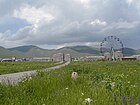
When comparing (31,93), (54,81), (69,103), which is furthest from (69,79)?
(69,103)

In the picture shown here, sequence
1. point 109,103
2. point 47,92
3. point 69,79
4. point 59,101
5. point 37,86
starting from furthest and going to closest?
1. point 69,79
2. point 37,86
3. point 47,92
4. point 59,101
5. point 109,103

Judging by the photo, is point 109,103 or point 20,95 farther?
point 20,95

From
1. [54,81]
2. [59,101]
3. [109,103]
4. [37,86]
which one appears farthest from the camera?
[54,81]

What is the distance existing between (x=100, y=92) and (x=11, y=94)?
8.54 feet

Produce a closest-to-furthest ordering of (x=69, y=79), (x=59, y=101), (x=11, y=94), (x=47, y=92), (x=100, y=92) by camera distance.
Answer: (x=59, y=101), (x=100, y=92), (x=11, y=94), (x=47, y=92), (x=69, y=79)

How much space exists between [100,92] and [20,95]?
228cm

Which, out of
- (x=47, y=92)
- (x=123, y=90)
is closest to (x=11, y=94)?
(x=47, y=92)

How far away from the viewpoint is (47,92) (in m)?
11.1

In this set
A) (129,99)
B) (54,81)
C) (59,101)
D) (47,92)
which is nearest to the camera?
(129,99)

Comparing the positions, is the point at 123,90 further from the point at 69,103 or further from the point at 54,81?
the point at 54,81

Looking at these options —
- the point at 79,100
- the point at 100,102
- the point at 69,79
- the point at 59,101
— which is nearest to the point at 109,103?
the point at 100,102

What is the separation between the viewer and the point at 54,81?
13.5 meters

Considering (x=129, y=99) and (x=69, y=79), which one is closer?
(x=129, y=99)

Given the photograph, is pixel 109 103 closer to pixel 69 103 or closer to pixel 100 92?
pixel 69 103
